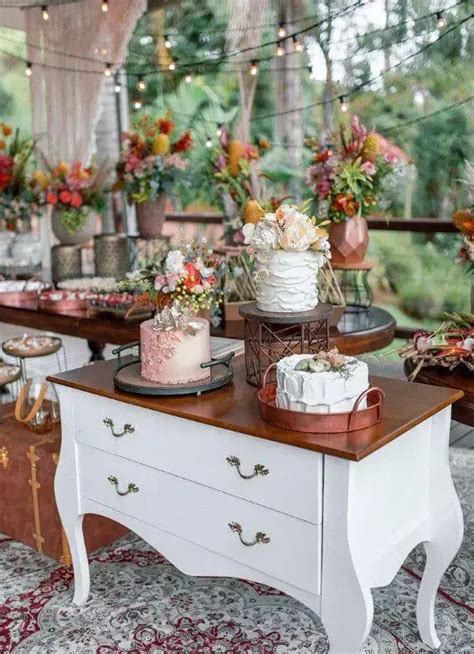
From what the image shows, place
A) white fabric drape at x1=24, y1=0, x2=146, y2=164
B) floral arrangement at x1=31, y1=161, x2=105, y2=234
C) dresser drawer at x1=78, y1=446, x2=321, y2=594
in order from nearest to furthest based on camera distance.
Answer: dresser drawer at x1=78, y1=446, x2=321, y2=594 < floral arrangement at x1=31, y1=161, x2=105, y2=234 < white fabric drape at x1=24, y1=0, x2=146, y2=164

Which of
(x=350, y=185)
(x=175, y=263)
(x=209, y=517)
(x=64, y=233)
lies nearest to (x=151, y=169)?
(x=64, y=233)

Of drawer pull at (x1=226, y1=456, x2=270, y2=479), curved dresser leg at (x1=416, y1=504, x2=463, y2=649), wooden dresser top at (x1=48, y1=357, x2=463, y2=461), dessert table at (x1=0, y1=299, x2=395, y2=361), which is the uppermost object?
wooden dresser top at (x1=48, y1=357, x2=463, y2=461)

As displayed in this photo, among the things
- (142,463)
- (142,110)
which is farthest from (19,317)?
(142,110)

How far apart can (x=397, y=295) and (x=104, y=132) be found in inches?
130

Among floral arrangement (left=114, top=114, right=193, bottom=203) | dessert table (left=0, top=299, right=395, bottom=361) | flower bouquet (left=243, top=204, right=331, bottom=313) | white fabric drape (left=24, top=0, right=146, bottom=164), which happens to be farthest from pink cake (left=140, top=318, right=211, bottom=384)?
white fabric drape (left=24, top=0, right=146, bottom=164)

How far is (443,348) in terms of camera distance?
246 centimetres

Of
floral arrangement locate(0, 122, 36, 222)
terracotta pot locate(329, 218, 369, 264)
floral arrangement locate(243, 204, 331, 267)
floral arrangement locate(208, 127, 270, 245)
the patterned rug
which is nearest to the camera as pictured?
floral arrangement locate(243, 204, 331, 267)

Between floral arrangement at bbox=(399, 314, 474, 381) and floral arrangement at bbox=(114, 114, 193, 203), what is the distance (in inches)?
90.2

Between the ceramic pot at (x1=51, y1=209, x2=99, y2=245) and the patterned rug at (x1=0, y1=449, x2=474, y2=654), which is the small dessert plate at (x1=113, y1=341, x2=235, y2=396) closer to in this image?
the patterned rug at (x1=0, y1=449, x2=474, y2=654)

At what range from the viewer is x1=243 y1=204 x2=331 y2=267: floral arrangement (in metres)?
2.11

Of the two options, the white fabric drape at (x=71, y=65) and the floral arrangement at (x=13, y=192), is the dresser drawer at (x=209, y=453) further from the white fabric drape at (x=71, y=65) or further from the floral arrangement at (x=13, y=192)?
the white fabric drape at (x=71, y=65)

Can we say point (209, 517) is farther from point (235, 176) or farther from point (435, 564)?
point (235, 176)

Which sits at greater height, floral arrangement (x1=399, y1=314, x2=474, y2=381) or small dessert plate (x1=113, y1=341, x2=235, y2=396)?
floral arrangement (x1=399, y1=314, x2=474, y2=381)

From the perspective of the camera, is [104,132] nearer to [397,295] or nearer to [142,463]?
[397,295]
